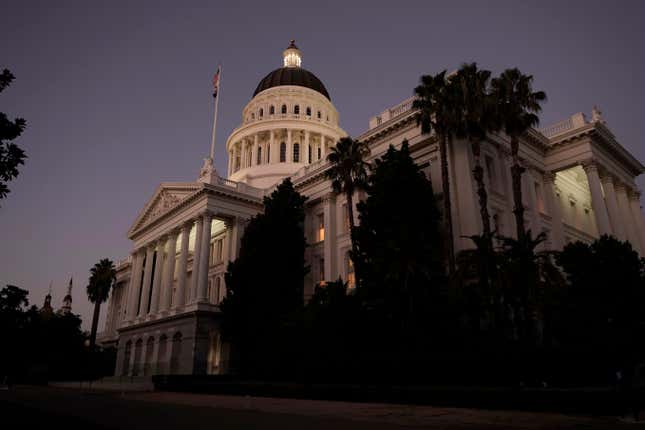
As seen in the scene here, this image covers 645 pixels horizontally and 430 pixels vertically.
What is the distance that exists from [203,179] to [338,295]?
2583 centimetres

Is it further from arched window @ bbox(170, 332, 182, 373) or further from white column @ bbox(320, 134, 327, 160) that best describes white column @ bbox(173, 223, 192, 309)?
white column @ bbox(320, 134, 327, 160)

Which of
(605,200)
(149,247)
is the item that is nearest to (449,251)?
(605,200)

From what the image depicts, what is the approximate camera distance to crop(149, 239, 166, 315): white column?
167ft

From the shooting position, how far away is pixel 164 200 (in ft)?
175

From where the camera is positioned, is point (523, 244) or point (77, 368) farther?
point (77, 368)

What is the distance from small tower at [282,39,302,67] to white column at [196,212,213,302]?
47430 millimetres

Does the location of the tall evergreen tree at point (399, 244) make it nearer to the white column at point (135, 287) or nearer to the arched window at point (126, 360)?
the arched window at point (126, 360)

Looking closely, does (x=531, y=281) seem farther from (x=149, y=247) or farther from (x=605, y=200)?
(x=149, y=247)

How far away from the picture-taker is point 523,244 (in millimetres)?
22984

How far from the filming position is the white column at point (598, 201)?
114 ft

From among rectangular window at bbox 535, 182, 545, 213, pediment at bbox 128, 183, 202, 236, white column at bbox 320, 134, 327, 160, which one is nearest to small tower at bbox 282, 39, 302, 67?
white column at bbox 320, 134, 327, 160

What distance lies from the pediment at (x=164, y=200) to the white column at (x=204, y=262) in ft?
10.7

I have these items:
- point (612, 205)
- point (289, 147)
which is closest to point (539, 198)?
point (612, 205)

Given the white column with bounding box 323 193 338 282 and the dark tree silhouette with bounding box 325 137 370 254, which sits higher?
the dark tree silhouette with bounding box 325 137 370 254
